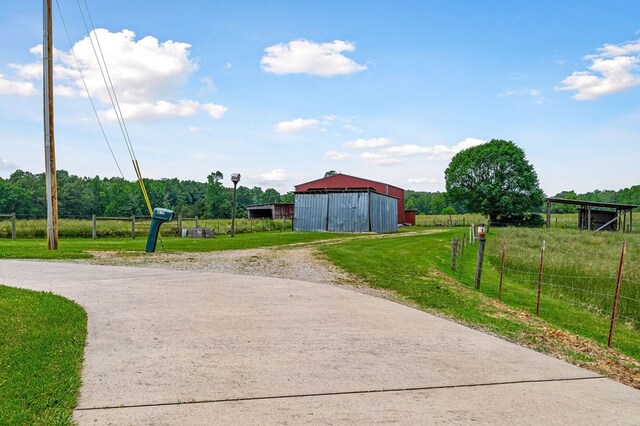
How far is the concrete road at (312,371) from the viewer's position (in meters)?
3.72

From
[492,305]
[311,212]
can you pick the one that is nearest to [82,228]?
[311,212]

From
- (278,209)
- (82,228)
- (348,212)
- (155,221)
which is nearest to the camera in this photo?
(155,221)

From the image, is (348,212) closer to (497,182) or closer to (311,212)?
(311,212)

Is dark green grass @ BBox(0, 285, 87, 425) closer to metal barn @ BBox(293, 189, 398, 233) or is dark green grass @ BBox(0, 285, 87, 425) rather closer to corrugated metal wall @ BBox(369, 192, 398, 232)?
metal barn @ BBox(293, 189, 398, 233)

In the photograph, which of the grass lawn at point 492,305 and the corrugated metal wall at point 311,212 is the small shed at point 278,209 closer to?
the corrugated metal wall at point 311,212

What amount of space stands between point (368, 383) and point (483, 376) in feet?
4.10

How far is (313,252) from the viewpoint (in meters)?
16.6

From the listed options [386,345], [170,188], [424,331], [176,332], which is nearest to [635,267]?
[424,331]

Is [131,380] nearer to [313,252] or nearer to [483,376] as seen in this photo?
[483,376]

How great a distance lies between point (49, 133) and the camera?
16.2 meters

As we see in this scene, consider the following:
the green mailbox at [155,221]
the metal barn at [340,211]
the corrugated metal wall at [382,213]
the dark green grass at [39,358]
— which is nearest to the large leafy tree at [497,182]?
the corrugated metal wall at [382,213]

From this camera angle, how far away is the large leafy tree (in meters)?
54.3

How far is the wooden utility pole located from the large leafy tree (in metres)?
48.3

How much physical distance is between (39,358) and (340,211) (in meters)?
32.2
